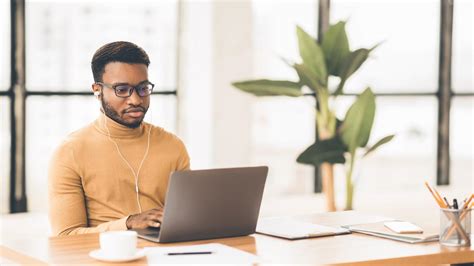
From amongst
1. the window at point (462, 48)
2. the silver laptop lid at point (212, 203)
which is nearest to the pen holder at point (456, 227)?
the silver laptop lid at point (212, 203)

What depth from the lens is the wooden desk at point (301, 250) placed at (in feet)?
8.00

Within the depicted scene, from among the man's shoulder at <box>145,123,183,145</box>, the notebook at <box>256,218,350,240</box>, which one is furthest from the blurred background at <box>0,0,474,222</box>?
the notebook at <box>256,218,350,240</box>

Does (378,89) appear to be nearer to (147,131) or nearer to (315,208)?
(315,208)

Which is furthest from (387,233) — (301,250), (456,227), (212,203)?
(212,203)

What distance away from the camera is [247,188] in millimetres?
2750

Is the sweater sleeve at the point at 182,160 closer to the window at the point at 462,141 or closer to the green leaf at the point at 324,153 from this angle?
the green leaf at the point at 324,153

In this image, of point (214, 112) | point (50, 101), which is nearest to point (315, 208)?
point (214, 112)

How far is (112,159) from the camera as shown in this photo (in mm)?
3111

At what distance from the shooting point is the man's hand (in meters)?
2.75

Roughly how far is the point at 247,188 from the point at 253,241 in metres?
0.16

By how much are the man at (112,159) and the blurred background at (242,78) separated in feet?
Result: 5.54

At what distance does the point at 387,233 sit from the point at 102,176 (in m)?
0.98

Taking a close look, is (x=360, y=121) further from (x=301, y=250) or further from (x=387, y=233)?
(x=301, y=250)

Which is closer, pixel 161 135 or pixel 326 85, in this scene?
pixel 161 135
